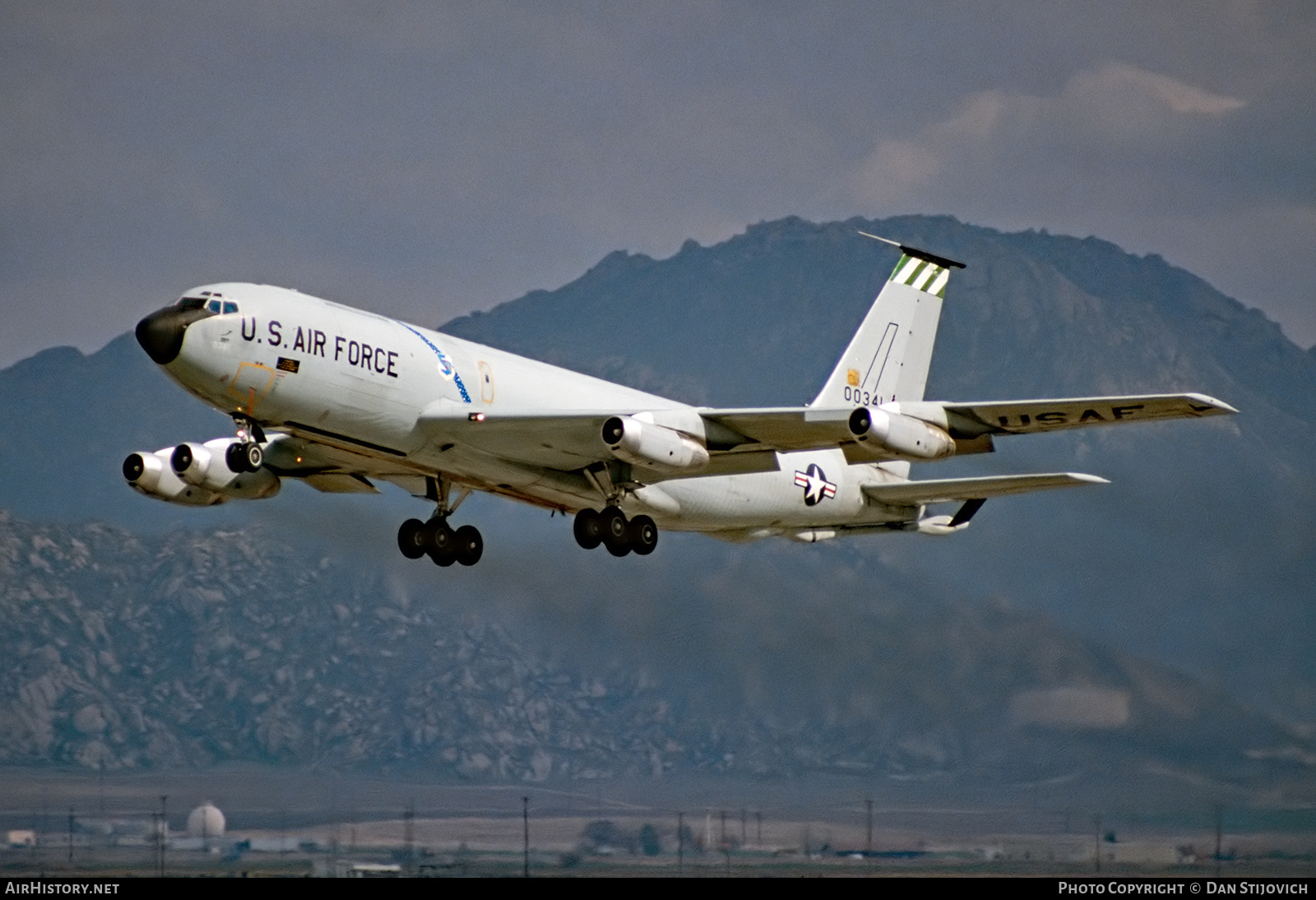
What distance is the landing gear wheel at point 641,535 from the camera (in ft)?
139

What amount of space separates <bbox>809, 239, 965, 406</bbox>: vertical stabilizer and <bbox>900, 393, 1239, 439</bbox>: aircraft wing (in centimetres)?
955

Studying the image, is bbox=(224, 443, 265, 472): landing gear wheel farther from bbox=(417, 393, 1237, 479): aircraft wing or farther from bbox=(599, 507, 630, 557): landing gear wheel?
bbox=(599, 507, 630, 557): landing gear wheel

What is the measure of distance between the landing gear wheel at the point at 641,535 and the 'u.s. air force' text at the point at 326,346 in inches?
259

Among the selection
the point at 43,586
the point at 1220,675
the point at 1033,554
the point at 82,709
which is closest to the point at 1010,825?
the point at 1220,675

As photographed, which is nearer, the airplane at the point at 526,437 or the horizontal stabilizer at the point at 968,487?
the airplane at the point at 526,437

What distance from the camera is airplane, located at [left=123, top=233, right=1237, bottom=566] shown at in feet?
124

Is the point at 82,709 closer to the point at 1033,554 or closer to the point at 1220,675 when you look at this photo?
the point at 1033,554

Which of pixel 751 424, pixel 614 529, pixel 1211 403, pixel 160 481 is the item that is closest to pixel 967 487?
pixel 751 424

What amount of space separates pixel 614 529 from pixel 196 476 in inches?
387

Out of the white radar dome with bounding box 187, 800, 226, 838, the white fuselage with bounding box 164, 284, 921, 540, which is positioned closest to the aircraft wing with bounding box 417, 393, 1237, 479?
the white fuselage with bounding box 164, 284, 921, 540

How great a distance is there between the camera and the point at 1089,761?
56.2 m

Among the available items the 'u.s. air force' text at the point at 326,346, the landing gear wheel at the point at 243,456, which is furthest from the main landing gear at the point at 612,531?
the landing gear wheel at the point at 243,456

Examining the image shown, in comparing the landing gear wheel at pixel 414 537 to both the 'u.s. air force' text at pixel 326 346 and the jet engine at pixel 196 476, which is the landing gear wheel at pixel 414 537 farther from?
the 'u.s. air force' text at pixel 326 346

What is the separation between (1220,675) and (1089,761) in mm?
7691
